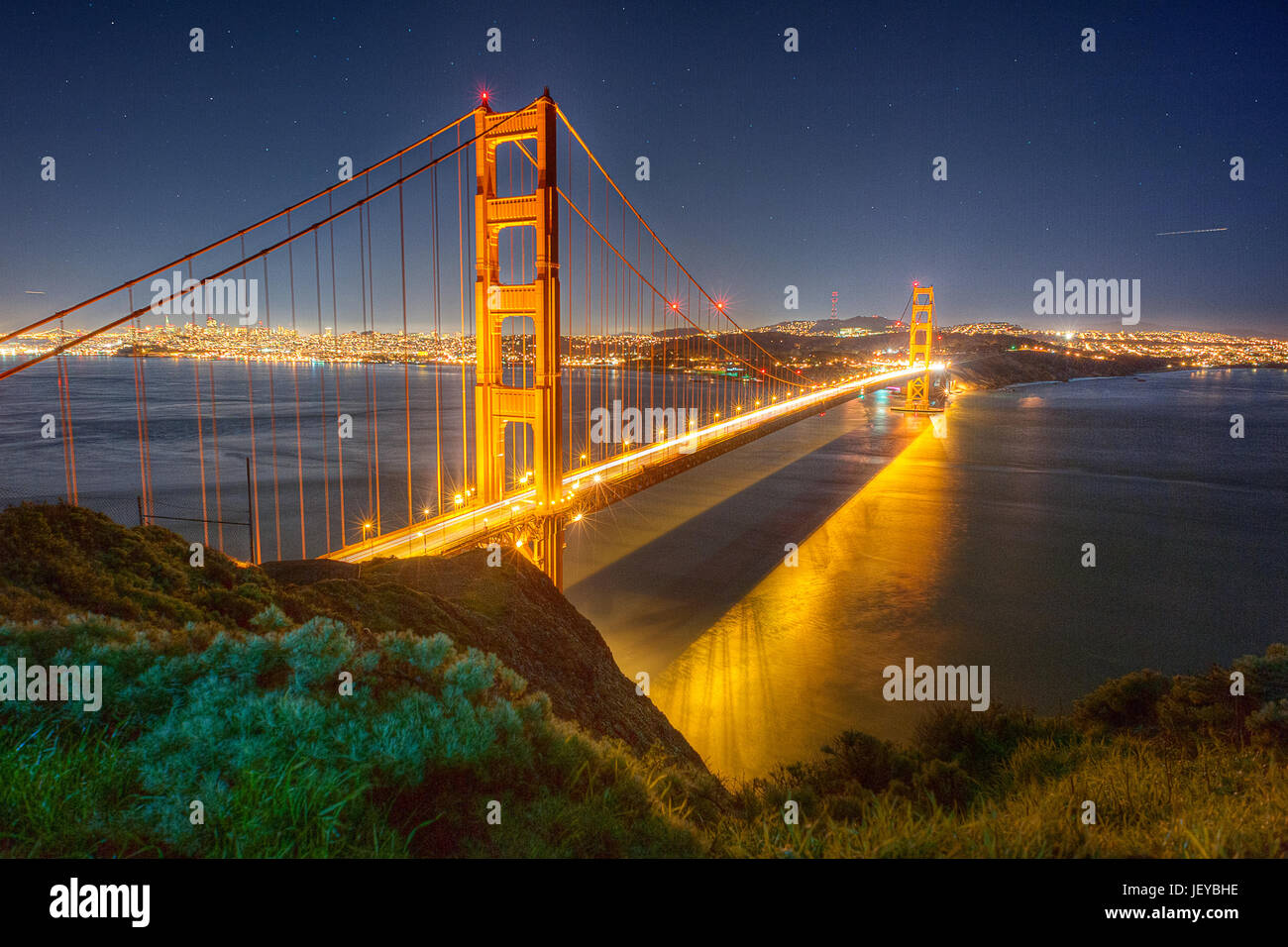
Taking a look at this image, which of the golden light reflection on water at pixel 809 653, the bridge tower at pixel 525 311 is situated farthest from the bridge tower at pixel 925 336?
the bridge tower at pixel 525 311

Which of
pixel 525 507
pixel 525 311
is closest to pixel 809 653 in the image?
pixel 525 507

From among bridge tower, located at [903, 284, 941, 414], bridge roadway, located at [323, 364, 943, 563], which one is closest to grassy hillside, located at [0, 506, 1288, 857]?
bridge roadway, located at [323, 364, 943, 563]

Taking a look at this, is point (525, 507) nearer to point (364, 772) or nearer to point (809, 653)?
point (809, 653)

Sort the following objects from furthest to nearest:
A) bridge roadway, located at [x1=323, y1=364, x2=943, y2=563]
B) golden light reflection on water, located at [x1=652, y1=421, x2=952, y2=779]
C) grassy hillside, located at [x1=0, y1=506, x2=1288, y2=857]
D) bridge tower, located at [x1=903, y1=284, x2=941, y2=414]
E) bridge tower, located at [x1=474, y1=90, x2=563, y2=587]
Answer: bridge tower, located at [x1=903, y1=284, x2=941, y2=414] < bridge tower, located at [x1=474, y1=90, x2=563, y2=587] < golden light reflection on water, located at [x1=652, y1=421, x2=952, y2=779] < bridge roadway, located at [x1=323, y1=364, x2=943, y2=563] < grassy hillside, located at [x1=0, y1=506, x2=1288, y2=857]

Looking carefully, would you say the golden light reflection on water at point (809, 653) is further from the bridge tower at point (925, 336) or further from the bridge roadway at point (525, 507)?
the bridge tower at point (925, 336)

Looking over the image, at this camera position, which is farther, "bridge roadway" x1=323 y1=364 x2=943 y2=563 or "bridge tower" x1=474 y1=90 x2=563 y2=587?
"bridge tower" x1=474 y1=90 x2=563 y2=587

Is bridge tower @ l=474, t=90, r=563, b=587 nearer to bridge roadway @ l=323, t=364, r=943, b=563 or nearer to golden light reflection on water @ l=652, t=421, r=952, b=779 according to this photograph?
bridge roadway @ l=323, t=364, r=943, b=563
